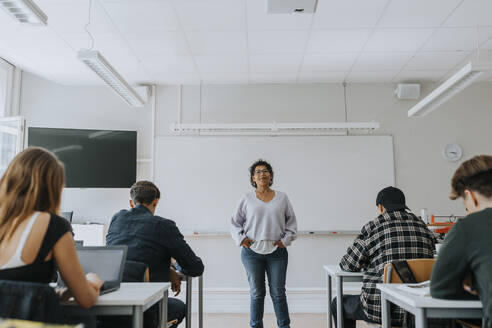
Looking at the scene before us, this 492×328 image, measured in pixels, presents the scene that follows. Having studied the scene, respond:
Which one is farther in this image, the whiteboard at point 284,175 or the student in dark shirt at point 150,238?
the whiteboard at point 284,175

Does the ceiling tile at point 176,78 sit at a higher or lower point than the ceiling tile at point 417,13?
lower

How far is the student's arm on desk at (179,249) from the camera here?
2180mm

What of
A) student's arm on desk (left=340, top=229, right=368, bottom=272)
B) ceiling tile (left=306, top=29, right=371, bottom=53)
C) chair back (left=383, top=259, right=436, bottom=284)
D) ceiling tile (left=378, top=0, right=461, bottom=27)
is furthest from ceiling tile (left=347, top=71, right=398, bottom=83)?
chair back (left=383, top=259, right=436, bottom=284)

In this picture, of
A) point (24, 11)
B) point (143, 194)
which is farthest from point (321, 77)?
point (24, 11)

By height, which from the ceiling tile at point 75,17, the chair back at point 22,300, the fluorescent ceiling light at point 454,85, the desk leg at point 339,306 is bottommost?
the desk leg at point 339,306

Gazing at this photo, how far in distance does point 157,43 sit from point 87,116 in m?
1.67

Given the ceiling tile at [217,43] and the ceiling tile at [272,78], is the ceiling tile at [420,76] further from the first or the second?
the ceiling tile at [217,43]

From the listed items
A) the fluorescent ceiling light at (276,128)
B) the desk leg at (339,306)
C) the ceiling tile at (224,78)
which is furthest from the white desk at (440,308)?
the ceiling tile at (224,78)

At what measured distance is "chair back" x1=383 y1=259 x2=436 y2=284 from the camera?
6.55 feet

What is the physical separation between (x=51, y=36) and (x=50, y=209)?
109 inches

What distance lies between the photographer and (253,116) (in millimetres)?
4871


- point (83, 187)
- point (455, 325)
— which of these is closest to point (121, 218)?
point (455, 325)

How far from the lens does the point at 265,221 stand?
10.6 feet

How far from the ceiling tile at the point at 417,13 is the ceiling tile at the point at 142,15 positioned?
1756 mm
